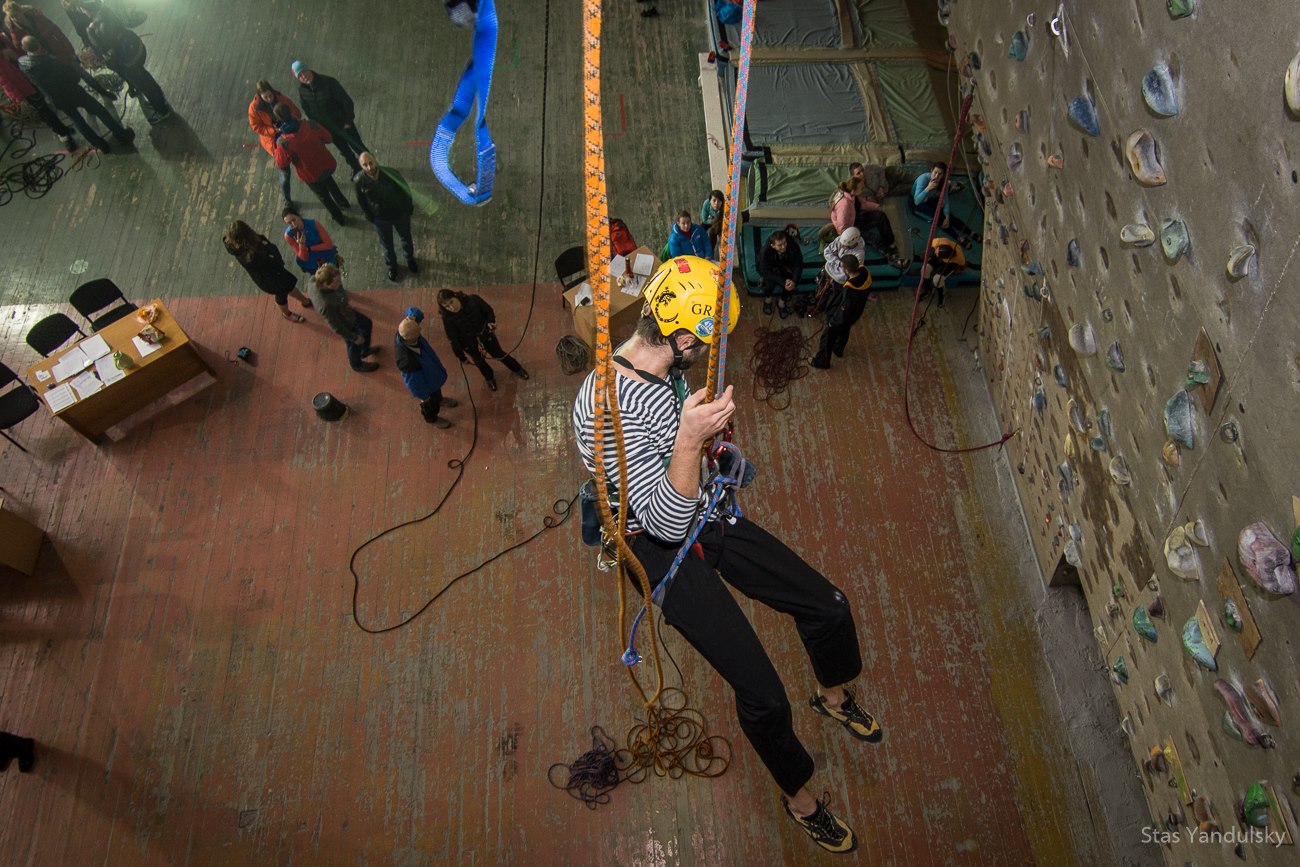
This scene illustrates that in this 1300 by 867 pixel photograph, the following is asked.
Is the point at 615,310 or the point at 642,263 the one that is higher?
the point at 642,263

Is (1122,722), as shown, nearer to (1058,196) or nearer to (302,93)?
(1058,196)

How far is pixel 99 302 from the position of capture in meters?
6.14

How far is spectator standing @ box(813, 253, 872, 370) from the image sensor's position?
540 cm

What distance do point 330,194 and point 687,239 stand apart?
3249 mm

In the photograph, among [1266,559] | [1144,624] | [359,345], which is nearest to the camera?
[1266,559]

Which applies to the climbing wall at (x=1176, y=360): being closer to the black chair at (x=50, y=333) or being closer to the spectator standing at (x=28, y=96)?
the black chair at (x=50, y=333)

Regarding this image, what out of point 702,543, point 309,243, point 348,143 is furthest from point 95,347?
point 702,543

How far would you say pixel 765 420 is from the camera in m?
5.89

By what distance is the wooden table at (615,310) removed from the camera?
6.07 metres

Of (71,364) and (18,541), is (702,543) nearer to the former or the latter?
(18,541)

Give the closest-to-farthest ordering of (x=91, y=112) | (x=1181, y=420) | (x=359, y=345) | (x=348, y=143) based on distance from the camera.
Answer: (x=1181, y=420)
(x=359, y=345)
(x=348, y=143)
(x=91, y=112)

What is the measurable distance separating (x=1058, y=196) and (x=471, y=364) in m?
4.20

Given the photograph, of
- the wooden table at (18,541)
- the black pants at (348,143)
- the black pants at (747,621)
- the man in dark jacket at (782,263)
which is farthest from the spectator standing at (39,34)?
the black pants at (747,621)

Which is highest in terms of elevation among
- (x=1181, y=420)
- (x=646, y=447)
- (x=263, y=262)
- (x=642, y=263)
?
(x=263, y=262)
